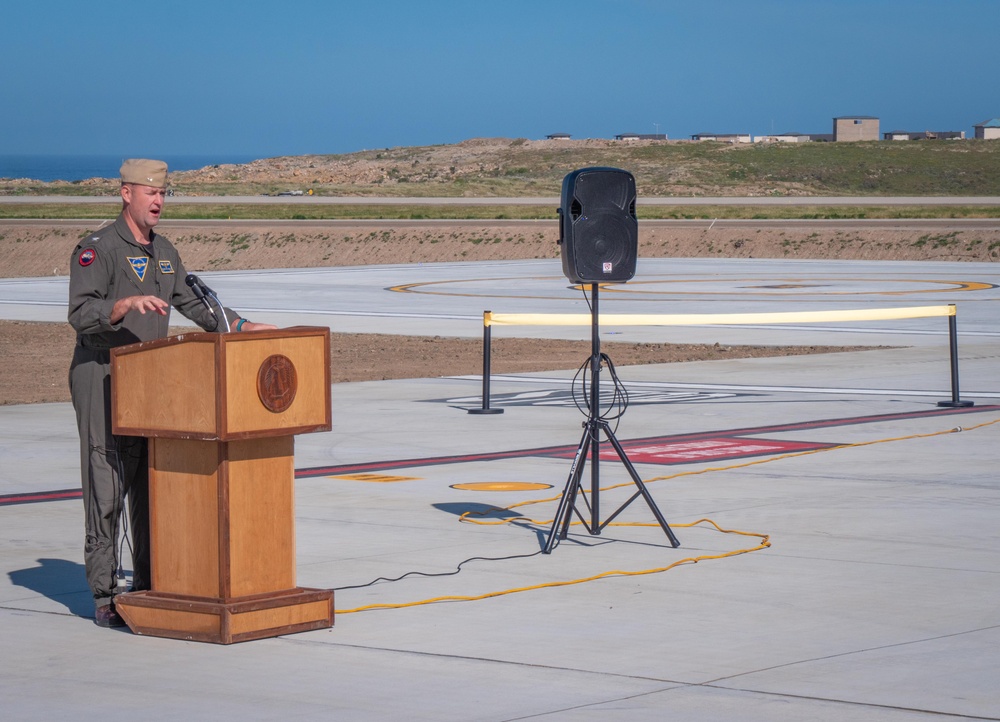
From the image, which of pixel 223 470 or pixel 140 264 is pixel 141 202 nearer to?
pixel 140 264

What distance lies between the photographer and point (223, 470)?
7.05 meters

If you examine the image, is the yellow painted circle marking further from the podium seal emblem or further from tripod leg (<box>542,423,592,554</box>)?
the podium seal emblem

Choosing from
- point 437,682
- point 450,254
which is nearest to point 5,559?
point 437,682

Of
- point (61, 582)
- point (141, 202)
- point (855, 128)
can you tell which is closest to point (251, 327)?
point (141, 202)

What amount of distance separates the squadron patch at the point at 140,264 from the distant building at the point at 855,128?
139100 mm

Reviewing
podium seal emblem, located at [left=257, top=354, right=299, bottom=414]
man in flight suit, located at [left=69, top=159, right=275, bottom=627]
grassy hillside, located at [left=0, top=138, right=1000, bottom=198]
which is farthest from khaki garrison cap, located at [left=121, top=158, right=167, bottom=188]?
grassy hillside, located at [left=0, top=138, right=1000, bottom=198]

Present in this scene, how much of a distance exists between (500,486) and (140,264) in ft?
15.8

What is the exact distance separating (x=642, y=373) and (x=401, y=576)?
478 inches

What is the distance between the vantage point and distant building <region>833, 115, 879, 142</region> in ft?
468

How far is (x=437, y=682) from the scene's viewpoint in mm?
6406

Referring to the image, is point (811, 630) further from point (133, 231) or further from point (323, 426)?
point (133, 231)

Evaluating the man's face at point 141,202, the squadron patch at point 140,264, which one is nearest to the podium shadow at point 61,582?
the squadron patch at point 140,264

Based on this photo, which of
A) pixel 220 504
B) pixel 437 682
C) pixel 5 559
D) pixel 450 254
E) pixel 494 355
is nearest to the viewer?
pixel 437 682

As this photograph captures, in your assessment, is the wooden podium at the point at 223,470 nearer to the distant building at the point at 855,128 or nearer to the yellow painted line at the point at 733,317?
the yellow painted line at the point at 733,317
